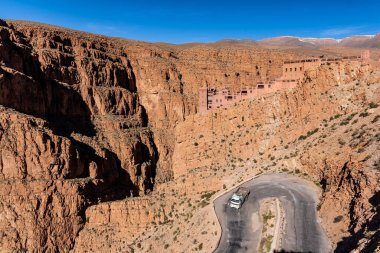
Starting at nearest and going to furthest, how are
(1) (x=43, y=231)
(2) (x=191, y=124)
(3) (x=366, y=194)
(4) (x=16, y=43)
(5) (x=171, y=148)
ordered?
(3) (x=366, y=194), (1) (x=43, y=231), (4) (x=16, y=43), (2) (x=191, y=124), (5) (x=171, y=148)

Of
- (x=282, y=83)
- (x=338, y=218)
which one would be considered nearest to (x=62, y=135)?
(x=282, y=83)

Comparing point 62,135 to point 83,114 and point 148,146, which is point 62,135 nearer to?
point 83,114

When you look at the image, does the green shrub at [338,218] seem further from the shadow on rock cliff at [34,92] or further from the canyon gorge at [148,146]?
the shadow on rock cliff at [34,92]

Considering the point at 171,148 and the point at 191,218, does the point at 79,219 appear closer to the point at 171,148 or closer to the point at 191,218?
the point at 191,218

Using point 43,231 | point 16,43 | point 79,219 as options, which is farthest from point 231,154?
point 16,43

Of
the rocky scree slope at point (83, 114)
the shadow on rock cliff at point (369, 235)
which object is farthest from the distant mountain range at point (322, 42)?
the shadow on rock cliff at point (369, 235)

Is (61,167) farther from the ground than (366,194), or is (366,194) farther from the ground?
(366,194)
